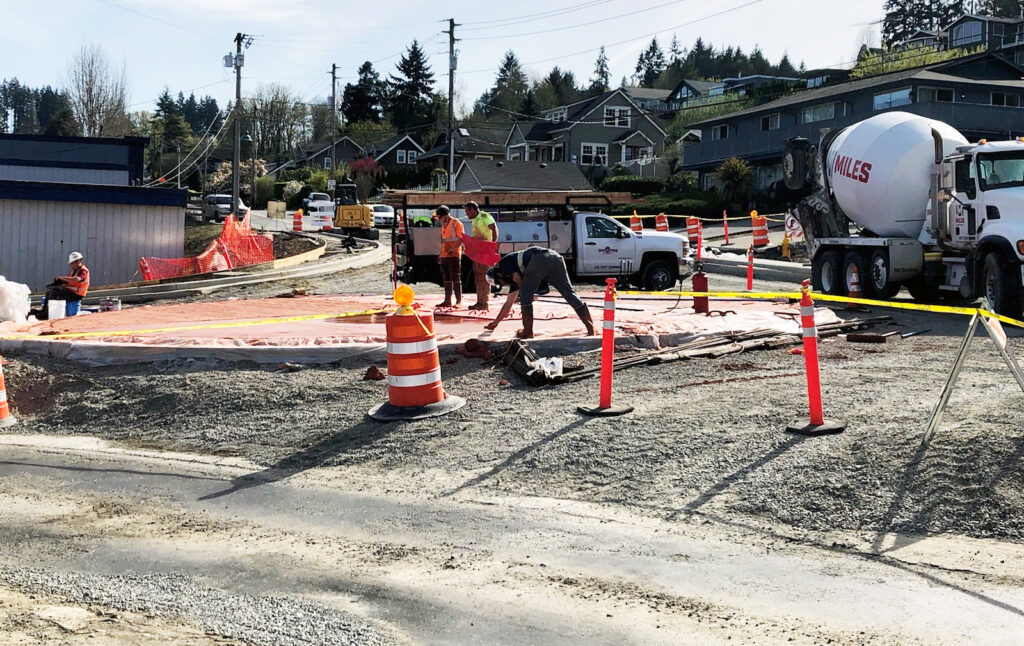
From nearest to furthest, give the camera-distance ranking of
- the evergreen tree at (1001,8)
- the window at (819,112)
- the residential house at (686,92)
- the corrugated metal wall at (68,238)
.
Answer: the corrugated metal wall at (68,238), the window at (819,112), the residential house at (686,92), the evergreen tree at (1001,8)

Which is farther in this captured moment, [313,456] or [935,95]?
[935,95]

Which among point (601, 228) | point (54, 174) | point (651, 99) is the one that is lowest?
point (601, 228)

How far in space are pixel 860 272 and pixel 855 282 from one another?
254 millimetres

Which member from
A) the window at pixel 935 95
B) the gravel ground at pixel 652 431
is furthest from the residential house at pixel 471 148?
the gravel ground at pixel 652 431

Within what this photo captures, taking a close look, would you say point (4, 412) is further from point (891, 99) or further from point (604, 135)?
point (604, 135)

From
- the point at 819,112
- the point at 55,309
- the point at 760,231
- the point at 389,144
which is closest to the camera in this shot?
the point at 55,309

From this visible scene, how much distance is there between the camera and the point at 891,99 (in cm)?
5147

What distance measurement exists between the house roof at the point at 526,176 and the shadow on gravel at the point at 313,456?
197 ft

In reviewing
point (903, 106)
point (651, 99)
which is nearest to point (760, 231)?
point (903, 106)

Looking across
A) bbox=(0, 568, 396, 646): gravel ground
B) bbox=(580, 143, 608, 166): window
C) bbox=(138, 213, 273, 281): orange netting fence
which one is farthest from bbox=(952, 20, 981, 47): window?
bbox=(0, 568, 396, 646): gravel ground

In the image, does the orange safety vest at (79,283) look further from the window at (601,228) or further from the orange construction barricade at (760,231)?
the orange construction barricade at (760,231)

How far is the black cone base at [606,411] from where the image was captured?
9.47 meters

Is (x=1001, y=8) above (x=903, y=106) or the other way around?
above

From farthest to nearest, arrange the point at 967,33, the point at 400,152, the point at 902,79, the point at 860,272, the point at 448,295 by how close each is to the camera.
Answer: the point at 400,152 → the point at 967,33 → the point at 902,79 → the point at 860,272 → the point at 448,295
